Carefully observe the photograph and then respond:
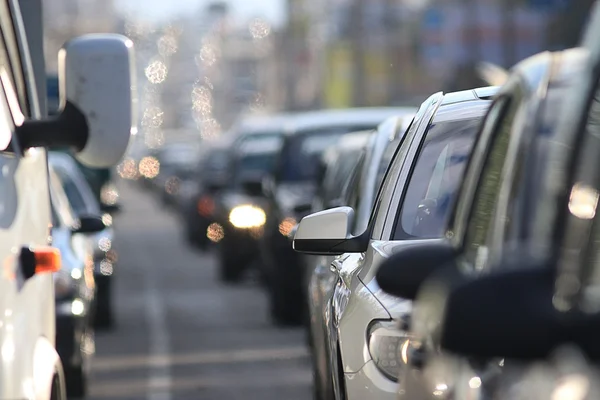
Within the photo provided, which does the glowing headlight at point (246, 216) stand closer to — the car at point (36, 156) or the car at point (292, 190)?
the car at point (292, 190)

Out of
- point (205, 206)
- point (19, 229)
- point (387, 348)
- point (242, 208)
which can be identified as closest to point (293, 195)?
point (242, 208)

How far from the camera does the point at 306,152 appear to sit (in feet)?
54.5

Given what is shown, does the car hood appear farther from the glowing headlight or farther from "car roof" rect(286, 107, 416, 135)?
the glowing headlight

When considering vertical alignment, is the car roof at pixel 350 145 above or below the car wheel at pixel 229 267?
above

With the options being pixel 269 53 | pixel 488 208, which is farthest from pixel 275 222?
pixel 269 53

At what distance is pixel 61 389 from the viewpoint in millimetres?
5387

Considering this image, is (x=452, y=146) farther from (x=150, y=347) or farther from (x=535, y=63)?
(x=150, y=347)

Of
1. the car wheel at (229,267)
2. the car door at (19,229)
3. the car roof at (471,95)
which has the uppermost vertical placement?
the car door at (19,229)

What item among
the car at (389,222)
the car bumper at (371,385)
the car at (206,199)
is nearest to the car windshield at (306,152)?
the car at (206,199)

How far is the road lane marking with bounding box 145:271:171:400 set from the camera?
37.8 ft

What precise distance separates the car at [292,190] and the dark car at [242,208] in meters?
2.70

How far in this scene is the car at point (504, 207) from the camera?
3326mm

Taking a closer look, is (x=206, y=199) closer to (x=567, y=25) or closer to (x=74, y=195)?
(x=74, y=195)

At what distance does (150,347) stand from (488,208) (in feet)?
34.8
